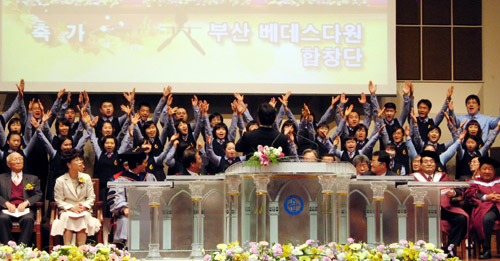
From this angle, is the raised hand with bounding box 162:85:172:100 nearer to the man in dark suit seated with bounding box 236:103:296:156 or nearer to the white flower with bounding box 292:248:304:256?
the man in dark suit seated with bounding box 236:103:296:156

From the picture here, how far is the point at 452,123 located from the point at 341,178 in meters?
3.51

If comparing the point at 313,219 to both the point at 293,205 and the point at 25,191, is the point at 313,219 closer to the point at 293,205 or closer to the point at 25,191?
the point at 293,205

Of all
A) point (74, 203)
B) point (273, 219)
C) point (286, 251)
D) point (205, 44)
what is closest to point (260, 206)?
point (273, 219)

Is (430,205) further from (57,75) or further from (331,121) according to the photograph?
(57,75)

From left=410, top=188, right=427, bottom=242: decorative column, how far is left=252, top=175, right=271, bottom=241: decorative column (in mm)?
982

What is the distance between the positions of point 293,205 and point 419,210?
2.82ft

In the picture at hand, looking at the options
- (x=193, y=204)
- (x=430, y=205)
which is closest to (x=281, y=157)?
(x=193, y=204)

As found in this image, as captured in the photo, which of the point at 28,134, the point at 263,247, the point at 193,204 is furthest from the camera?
the point at 28,134

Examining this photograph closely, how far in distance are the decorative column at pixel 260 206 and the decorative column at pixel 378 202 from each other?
730mm

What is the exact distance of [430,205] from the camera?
516cm

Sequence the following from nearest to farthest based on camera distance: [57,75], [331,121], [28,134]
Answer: [28,134] → [57,75] → [331,121]

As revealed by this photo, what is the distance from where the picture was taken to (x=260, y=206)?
15.8 feet

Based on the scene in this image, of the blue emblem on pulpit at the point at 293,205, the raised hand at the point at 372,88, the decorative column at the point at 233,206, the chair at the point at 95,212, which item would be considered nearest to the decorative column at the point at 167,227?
the decorative column at the point at 233,206

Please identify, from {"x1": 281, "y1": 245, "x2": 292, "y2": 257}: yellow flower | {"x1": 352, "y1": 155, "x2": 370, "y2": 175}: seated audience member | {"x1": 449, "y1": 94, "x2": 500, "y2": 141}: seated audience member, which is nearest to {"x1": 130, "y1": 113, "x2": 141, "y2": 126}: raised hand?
{"x1": 352, "y1": 155, "x2": 370, "y2": 175}: seated audience member
